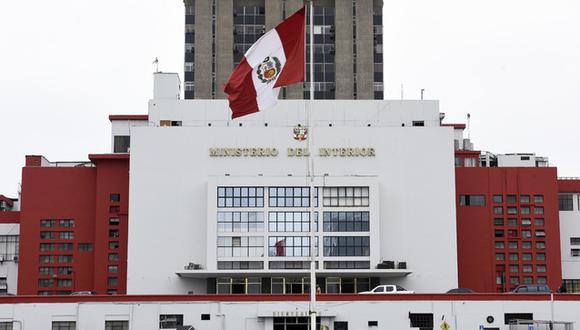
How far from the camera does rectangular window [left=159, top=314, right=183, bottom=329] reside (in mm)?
67750

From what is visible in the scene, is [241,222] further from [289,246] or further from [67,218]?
[67,218]

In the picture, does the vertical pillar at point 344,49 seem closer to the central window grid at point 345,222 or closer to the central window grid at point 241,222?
the central window grid at point 345,222

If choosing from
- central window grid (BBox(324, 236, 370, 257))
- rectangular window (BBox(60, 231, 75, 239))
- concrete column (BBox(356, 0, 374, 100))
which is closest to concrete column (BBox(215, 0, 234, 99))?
concrete column (BBox(356, 0, 374, 100))

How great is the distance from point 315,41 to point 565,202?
1745 inches

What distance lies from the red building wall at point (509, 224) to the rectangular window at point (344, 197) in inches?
530

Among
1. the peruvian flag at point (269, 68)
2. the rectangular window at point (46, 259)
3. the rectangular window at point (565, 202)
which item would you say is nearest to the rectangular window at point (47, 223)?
the rectangular window at point (46, 259)

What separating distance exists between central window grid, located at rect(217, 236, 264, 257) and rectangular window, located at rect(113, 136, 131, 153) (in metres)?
25.2

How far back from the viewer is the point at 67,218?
93.1m

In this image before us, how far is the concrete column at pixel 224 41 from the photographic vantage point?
126 m

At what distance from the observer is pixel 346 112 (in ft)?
299

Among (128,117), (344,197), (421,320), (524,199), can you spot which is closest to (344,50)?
(128,117)

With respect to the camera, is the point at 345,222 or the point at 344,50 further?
the point at 344,50

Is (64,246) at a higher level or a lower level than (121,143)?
lower

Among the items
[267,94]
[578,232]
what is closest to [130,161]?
[578,232]
